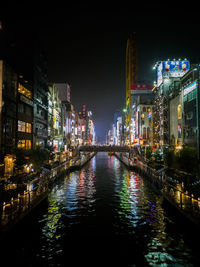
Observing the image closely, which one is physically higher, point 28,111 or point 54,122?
point 28,111

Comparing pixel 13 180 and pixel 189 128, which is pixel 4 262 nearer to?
pixel 13 180

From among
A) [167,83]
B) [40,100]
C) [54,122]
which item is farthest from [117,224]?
[54,122]

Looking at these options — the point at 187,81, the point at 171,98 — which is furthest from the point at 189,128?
the point at 171,98

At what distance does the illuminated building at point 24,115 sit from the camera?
58688mm

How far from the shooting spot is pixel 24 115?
2457 inches

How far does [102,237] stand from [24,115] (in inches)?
2052

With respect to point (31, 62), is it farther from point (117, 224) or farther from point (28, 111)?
point (117, 224)

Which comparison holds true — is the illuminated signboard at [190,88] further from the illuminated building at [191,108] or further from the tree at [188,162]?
the tree at [188,162]

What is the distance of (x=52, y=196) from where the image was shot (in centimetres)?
2991

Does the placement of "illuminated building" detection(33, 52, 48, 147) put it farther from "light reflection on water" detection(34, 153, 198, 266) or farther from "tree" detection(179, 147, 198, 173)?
"tree" detection(179, 147, 198, 173)

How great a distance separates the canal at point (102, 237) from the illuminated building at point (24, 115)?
124 feet

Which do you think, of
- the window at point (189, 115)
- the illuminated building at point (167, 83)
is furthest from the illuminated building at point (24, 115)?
the illuminated building at point (167, 83)

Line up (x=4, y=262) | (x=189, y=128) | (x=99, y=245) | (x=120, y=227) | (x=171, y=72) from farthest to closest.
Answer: (x=171, y=72), (x=189, y=128), (x=120, y=227), (x=99, y=245), (x=4, y=262)

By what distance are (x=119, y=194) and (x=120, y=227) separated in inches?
521
